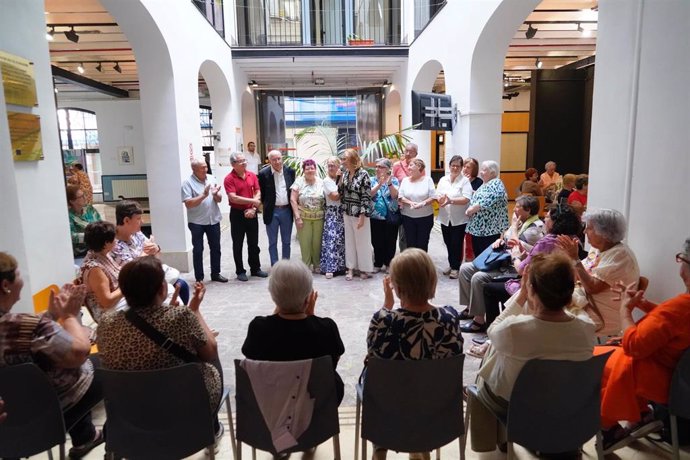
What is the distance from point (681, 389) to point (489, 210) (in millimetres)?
3226

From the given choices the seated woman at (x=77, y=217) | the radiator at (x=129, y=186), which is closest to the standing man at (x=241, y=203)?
the seated woman at (x=77, y=217)

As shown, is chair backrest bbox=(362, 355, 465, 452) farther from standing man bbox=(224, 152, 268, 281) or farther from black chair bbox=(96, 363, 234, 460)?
standing man bbox=(224, 152, 268, 281)

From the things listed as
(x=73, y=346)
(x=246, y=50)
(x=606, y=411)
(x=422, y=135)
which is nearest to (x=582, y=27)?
(x=422, y=135)

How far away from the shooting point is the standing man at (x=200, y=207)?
5.43 metres

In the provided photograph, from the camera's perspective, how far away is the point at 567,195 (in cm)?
644

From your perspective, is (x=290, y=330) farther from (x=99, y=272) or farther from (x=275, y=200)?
(x=275, y=200)

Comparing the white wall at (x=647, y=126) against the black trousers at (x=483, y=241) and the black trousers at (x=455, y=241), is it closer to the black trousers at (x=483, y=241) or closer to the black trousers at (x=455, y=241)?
the black trousers at (x=483, y=241)

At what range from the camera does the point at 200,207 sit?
18.1ft

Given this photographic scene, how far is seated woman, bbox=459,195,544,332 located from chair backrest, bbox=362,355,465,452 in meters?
1.94

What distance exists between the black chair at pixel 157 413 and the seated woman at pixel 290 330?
31cm

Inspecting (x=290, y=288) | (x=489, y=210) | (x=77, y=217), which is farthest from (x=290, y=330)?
(x=489, y=210)

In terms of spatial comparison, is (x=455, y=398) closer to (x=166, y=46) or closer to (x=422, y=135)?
(x=166, y=46)

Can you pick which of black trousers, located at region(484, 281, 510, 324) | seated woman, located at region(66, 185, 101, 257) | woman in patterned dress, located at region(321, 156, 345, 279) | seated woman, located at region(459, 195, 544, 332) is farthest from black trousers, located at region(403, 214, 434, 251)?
seated woman, located at region(66, 185, 101, 257)

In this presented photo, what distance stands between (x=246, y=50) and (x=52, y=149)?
7.78 m
